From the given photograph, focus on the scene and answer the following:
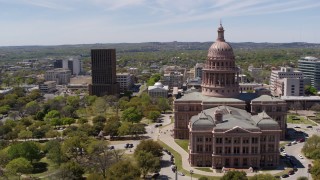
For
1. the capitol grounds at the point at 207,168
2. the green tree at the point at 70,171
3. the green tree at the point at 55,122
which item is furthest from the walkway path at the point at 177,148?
the green tree at the point at 55,122

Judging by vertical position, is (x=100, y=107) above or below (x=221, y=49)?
below

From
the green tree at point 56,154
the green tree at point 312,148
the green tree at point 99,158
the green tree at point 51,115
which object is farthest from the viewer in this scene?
the green tree at point 51,115

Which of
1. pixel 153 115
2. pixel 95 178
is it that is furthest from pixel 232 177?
pixel 153 115

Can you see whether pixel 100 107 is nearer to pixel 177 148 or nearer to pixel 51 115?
pixel 51 115

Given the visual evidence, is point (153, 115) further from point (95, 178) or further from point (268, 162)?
point (95, 178)

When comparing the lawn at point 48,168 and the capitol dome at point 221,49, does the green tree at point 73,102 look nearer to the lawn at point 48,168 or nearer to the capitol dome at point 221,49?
the lawn at point 48,168

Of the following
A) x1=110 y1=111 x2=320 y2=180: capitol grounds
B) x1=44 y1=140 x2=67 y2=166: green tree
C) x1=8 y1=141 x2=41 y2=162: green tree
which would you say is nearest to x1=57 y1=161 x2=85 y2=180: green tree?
x1=44 y1=140 x2=67 y2=166: green tree

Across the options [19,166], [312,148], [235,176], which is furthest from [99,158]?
[312,148]
